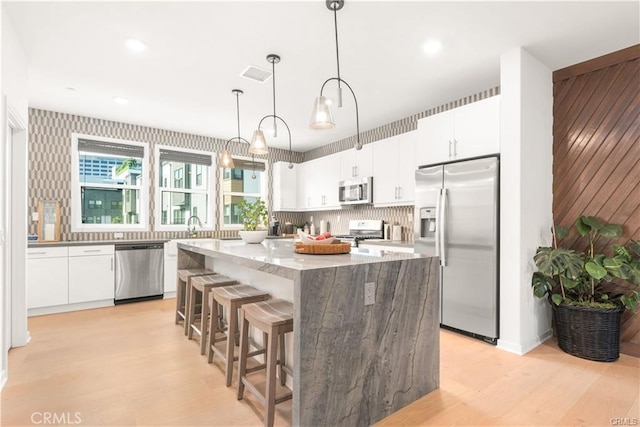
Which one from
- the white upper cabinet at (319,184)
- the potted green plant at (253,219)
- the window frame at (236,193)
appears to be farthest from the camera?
the window frame at (236,193)

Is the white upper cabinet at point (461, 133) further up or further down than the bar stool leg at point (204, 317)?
further up

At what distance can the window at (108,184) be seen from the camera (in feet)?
16.0

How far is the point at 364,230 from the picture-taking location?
5.44 metres

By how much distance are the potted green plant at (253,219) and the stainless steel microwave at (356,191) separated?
1990 mm

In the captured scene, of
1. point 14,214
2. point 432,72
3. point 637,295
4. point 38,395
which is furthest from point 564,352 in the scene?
point 14,214

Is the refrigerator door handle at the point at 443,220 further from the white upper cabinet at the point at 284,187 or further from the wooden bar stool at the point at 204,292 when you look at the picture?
the white upper cabinet at the point at 284,187

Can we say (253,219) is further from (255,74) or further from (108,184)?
(108,184)

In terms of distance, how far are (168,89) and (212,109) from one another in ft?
2.35

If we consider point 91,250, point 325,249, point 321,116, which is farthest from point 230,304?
point 91,250

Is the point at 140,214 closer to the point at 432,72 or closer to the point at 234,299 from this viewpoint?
the point at 234,299

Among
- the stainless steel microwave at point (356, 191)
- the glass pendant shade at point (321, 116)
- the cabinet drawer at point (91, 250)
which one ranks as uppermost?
the glass pendant shade at point (321, 116)

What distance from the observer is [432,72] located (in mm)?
3416

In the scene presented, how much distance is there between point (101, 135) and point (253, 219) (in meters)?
3.31

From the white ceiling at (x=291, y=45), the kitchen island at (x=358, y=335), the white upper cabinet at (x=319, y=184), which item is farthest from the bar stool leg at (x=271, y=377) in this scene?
the white upper cabinet at (x=319, y=184)
